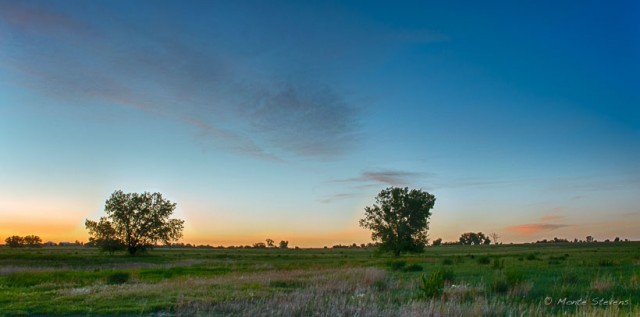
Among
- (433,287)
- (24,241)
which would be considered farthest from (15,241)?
(433,287)

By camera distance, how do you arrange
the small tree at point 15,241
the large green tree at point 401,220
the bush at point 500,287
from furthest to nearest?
1. the small tree at point 15,241
2. the large green tree at point 401,220
3. the bush at point 500,287

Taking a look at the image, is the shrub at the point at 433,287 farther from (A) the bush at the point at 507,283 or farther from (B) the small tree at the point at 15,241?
(B) the small tree at the point at 15,241

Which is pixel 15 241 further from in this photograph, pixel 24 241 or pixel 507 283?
pixel 507 283

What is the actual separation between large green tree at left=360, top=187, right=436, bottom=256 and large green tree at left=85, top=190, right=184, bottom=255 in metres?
36.9

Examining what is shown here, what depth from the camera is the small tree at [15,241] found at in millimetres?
146950

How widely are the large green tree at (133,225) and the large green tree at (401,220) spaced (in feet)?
121

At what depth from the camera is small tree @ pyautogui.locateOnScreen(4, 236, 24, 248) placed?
147m

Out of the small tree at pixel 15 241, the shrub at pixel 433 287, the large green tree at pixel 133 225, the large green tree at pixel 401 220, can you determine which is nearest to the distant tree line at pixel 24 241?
the small tree at pixel 15 241

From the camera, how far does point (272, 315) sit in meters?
13.0

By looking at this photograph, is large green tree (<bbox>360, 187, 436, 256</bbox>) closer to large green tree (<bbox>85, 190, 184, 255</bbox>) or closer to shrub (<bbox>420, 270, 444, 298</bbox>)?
large green tree (<bbox>85, 190, 184, 255</bbox>)

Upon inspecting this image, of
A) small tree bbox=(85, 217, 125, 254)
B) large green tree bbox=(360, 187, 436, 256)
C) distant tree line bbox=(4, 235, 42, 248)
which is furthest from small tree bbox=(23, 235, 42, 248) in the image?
large green tree bbox=(360, 187, 436, 256)

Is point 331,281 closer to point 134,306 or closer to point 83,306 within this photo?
point 134,306

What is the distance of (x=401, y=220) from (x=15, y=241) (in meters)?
135

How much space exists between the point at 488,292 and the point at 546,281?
20.1 ft
